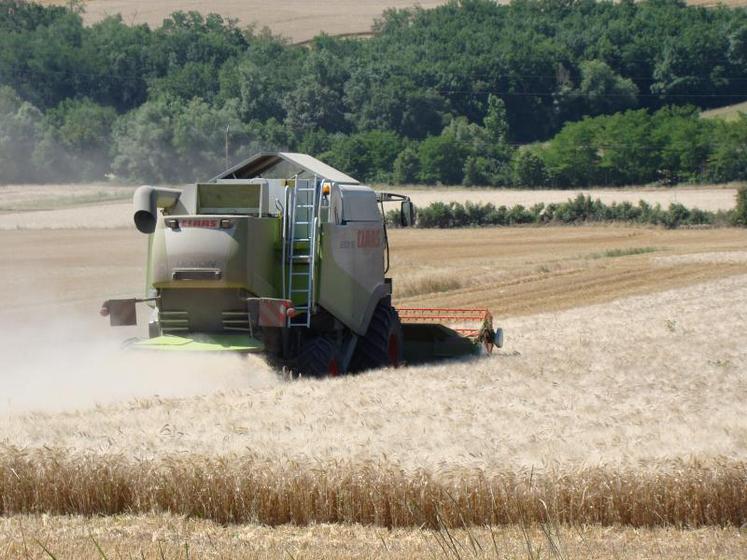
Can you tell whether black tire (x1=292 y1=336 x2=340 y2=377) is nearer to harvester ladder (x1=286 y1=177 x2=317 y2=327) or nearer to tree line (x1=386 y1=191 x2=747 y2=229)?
harvester ladder (x1=286 y1=177 x2=317 y2=327)

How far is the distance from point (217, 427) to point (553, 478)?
3.23m

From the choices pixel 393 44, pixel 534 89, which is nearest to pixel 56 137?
pixel 534 89

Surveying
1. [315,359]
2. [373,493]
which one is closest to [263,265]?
[315,359]

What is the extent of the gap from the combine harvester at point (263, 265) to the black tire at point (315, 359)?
0.01 metres

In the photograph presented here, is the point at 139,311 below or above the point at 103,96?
below

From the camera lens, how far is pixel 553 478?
9203mm

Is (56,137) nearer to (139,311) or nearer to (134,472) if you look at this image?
(139,311)

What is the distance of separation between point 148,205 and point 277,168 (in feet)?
6.79

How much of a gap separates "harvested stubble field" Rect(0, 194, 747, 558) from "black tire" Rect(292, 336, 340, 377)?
1.70 feet

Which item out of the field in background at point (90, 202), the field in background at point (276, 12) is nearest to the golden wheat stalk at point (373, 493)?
the field in background at point (90, 202)

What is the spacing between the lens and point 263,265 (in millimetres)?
13883

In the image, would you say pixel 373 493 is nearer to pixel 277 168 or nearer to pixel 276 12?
pixel 277 168

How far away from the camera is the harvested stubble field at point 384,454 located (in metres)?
8.73

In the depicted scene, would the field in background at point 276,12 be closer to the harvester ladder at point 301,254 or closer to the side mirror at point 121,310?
the side mirror at point 121,310
